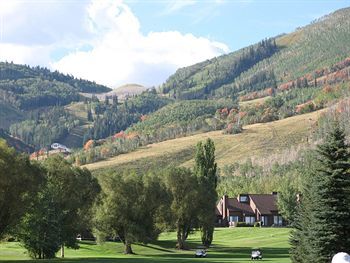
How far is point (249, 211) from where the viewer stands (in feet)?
455

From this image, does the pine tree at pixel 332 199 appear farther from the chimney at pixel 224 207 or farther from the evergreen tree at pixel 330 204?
the chimney at pixel 224 207

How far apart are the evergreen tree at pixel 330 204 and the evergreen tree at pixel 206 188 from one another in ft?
130

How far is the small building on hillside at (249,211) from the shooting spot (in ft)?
449

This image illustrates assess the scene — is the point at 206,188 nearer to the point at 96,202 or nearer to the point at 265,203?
the point at 96,202

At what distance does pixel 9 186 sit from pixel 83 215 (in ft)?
78.1

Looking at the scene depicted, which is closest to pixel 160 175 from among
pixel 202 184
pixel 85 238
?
pixel 202 184

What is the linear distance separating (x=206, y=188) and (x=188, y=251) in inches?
370

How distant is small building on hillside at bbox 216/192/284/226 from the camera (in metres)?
137

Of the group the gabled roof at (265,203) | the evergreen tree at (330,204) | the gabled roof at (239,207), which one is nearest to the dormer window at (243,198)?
the gabled roof at (239,207)

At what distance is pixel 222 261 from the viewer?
59.1 m

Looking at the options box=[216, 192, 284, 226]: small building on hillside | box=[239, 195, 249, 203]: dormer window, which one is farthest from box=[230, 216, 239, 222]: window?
box=[239, 195, 249, 203]: dormer window

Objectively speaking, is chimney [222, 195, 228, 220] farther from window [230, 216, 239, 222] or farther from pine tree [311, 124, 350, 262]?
pine tree [311, 124, 350, 262]

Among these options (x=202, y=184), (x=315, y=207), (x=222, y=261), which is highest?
(x=202, y=184)

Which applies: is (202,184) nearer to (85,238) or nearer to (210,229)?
(210,229)
